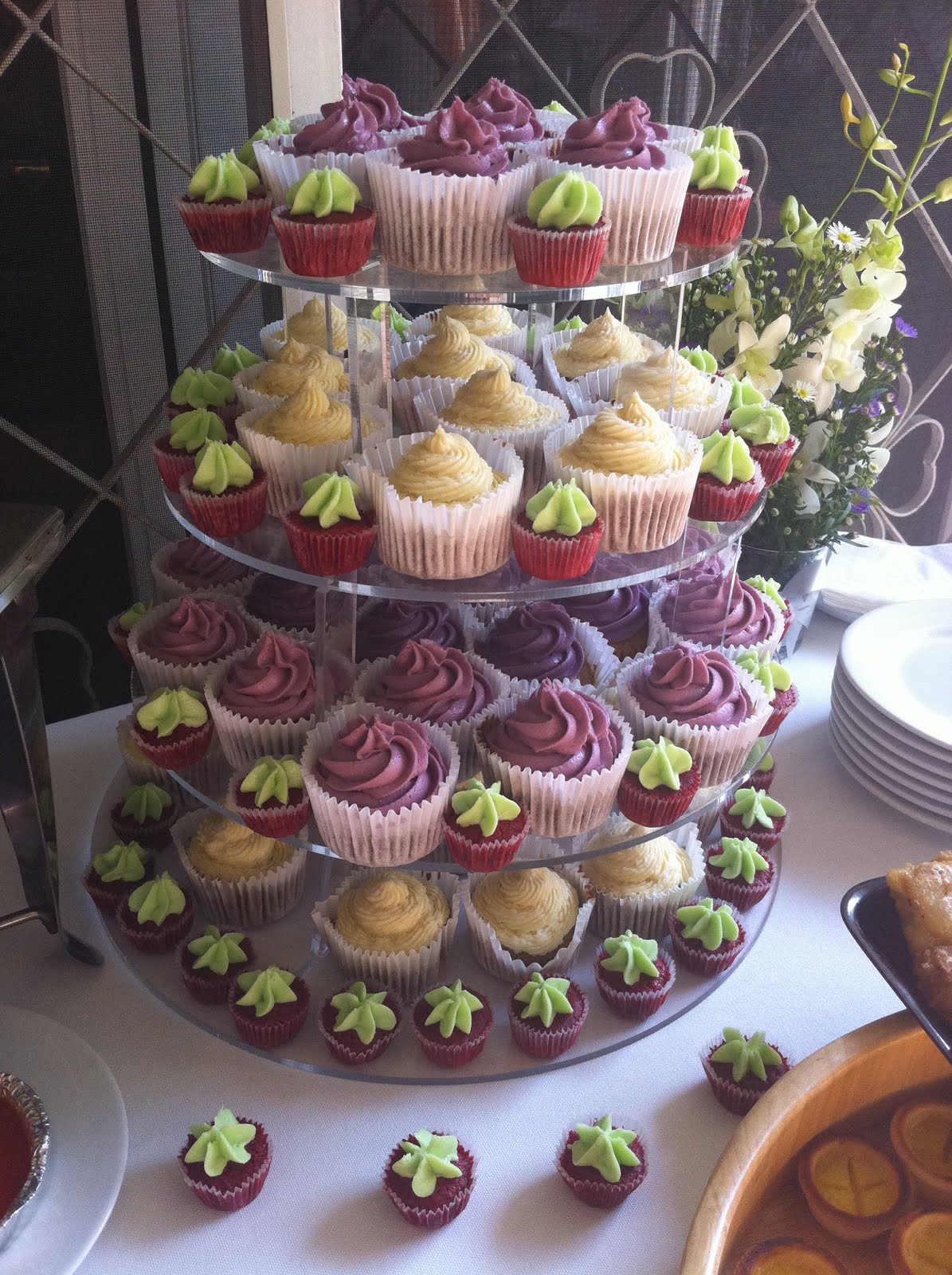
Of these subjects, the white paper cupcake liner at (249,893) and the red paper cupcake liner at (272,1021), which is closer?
the red paper cupcake liner at (272,1021)

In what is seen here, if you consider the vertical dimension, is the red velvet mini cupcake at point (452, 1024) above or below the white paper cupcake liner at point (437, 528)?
below

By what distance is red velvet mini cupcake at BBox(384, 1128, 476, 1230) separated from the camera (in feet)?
4.49

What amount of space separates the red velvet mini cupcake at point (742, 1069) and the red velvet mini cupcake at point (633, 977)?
0.12 m

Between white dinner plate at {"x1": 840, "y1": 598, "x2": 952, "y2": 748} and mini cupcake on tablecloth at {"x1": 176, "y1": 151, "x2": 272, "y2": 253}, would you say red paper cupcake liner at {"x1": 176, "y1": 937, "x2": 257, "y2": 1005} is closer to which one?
mini cupcake on tablecloth at {"x1": 176, "y1": 151, "x2": 272, "y2": 253}

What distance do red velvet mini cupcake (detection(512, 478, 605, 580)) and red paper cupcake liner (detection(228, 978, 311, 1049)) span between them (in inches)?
27.7

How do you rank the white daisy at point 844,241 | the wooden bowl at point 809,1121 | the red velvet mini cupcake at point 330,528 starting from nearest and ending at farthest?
1. the wooden bowl at point 809,1121
2. the red velvet mini cupcake at point 330,528
3. the white daisy at point 844,241

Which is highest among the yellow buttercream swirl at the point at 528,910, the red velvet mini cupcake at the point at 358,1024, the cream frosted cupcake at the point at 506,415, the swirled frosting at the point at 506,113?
the swirled frosting at the point at 506,113

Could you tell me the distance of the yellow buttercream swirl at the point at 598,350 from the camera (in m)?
1.96

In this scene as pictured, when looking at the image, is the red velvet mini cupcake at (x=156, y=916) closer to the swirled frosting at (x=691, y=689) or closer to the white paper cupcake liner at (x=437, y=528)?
the white paper cupcake liner at (x=437, y=528)

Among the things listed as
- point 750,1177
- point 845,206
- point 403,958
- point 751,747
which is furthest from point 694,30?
point 750,1177

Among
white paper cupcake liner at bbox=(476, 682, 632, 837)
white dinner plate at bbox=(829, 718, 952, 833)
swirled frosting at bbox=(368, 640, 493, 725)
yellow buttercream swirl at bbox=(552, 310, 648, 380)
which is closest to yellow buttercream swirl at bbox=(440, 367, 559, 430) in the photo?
yellow buttercream swirl at bbox=(552, 310, 648, 380)

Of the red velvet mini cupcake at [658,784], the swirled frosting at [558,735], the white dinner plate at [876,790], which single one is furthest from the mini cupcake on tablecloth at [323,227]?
the white dinner plate at [876,790]

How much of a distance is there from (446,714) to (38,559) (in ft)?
2.00

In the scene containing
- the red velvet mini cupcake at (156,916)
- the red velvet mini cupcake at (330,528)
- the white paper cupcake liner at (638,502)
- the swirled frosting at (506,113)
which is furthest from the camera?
the red velvet mini cupcake at (156,916)
